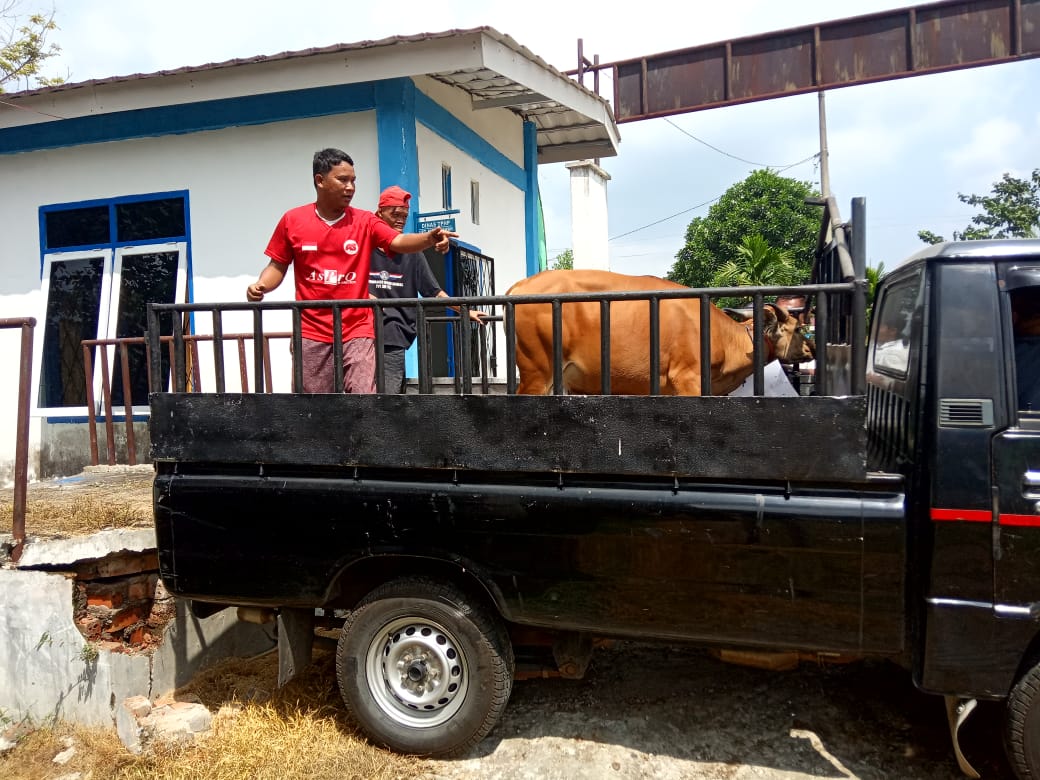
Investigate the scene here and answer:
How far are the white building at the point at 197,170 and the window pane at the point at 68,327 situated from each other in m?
0.02

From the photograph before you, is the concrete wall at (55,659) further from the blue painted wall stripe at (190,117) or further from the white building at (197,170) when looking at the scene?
the blue painted wall stripe at (190,117)

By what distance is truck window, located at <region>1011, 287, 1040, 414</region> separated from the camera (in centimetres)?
264

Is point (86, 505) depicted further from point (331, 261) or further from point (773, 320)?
point (773, 320)

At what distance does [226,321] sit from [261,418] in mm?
4555

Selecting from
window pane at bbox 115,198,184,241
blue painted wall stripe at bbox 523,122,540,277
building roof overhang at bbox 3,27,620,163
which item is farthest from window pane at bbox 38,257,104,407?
blue painted wall stripe at bbox 523,122,540,277

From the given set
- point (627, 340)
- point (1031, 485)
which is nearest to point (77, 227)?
point (627, 340)

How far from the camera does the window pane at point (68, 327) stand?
26.6 ft

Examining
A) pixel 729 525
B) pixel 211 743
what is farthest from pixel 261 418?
pixel 729 525

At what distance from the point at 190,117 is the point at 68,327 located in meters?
2.70

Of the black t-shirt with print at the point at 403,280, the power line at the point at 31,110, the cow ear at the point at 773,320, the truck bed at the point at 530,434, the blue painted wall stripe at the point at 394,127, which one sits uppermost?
the power line at the point at 31,110

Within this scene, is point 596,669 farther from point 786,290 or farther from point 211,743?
point 786,290

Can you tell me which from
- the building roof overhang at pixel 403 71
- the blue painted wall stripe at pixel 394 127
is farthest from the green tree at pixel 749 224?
the blue painted wall stripe at pixel 394 127

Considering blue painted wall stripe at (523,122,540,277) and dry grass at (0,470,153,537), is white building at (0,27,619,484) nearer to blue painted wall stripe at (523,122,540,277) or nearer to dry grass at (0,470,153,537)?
blue painted wall stripe at (523,122,540,277)

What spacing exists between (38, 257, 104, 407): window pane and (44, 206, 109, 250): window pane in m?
0.21
